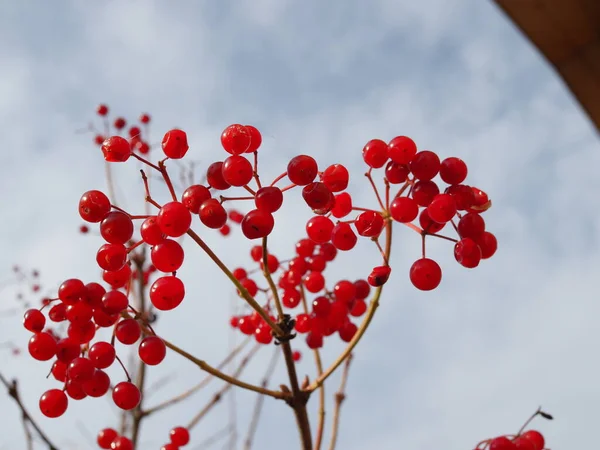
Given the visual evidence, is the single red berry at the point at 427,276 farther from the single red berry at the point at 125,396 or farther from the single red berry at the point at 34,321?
the single red berry at the point at 34,321

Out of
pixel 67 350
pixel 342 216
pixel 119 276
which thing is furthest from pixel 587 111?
pixel 67 350

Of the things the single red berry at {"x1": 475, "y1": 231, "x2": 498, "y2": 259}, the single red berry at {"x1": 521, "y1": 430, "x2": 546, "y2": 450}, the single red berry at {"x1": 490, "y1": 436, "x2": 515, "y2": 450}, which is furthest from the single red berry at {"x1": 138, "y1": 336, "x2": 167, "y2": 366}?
the single red berry at {"x1": 521, "y1": 430, "x2": 546, "y2": 450}

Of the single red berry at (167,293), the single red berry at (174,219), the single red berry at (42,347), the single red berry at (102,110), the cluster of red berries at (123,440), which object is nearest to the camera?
the single red berry at (174,219)

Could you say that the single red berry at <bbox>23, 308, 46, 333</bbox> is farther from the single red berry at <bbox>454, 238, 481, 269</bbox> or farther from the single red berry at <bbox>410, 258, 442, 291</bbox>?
the single red berry at <bbox>454, 238, 481, 269</bbox>

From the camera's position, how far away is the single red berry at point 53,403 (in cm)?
134

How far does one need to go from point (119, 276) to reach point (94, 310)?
0.10 m

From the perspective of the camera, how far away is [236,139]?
120 centimetres

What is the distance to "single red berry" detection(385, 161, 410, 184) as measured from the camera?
54.2 inches

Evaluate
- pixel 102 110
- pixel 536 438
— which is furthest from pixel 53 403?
pixel 102 110

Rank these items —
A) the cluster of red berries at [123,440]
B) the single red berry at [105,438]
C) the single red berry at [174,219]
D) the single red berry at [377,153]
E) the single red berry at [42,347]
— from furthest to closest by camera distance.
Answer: the single red berry at [105,438] → the cluster of red berries at [123,440] → the single red berry at [377,153] → the single red berry at [42,347] → the single red berry at [174,219]

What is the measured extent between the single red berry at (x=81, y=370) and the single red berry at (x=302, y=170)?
63 cm

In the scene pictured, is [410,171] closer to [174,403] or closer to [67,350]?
[67,350]

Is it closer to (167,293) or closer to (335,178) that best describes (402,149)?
(335,178)

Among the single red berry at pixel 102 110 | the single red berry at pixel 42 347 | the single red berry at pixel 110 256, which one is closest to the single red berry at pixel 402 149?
the single red berry at pixel 110 256
